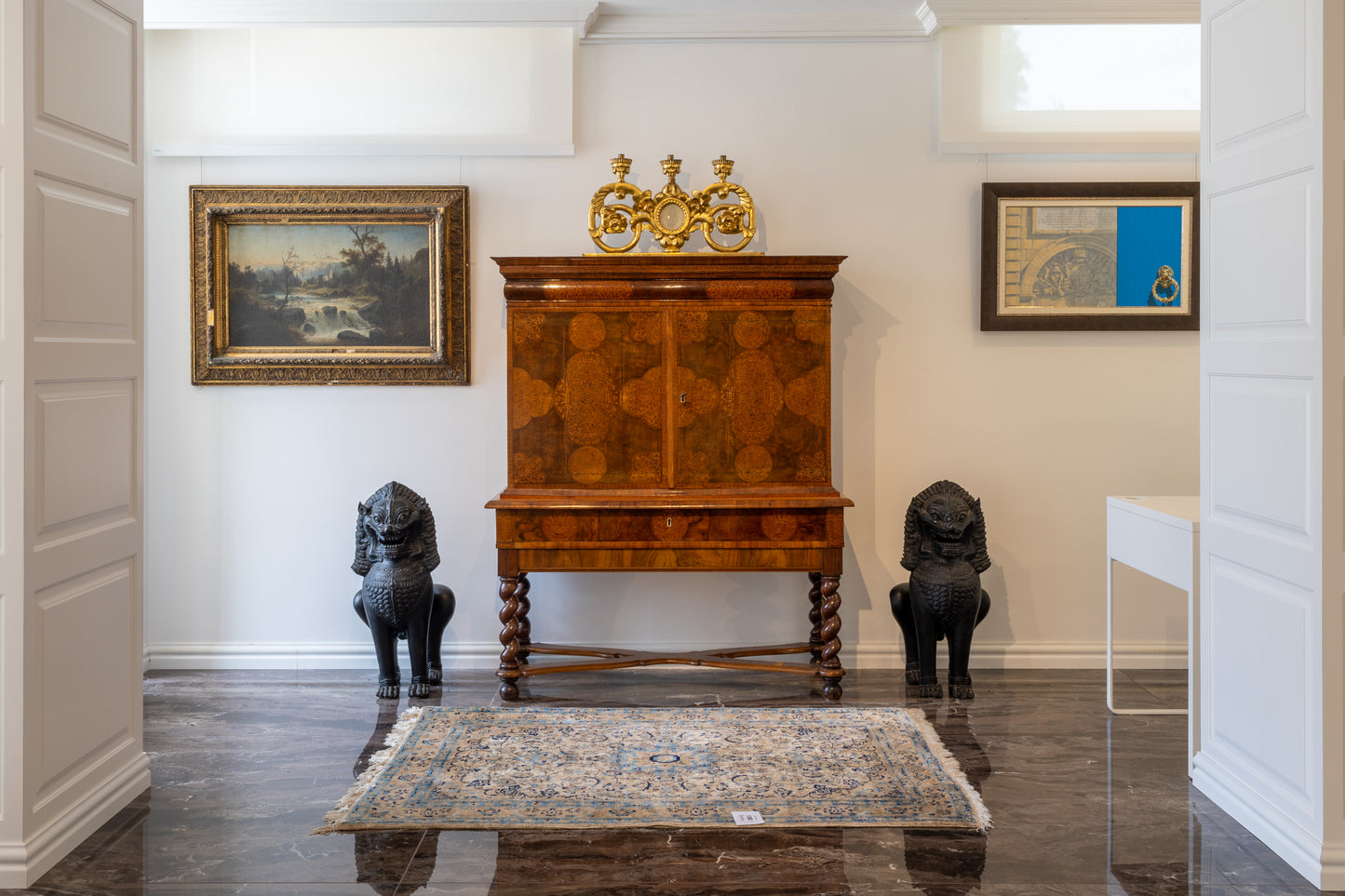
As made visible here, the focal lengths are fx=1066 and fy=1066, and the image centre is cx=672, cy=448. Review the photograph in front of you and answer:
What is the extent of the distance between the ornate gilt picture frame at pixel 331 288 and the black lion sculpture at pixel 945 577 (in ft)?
7.31

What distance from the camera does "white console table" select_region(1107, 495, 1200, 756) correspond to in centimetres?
364

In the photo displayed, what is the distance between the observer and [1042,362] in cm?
506

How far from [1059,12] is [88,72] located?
399 cm

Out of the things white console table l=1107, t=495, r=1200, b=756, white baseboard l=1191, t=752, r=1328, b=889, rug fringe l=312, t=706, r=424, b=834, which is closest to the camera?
white baseboard l=1191, t=752, r=1328, b=889

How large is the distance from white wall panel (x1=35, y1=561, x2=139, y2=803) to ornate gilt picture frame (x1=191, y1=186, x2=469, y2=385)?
5.98 ft

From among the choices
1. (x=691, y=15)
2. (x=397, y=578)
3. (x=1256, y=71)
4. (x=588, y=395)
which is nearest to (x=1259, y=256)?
(x=1256, y=71)

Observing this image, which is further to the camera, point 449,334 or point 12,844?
point 449,334

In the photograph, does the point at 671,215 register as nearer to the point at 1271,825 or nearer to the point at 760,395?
Answer: the point at 760,395

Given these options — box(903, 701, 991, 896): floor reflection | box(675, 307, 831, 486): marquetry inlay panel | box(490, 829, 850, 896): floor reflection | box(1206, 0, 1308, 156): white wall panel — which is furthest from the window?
box(490, 829, 850, 896): floor reflection

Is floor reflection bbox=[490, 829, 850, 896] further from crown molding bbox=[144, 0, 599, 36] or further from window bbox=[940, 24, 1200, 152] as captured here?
crown molding bbox=[144, 0, 599, 36]

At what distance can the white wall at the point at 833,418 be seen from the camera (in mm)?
5000

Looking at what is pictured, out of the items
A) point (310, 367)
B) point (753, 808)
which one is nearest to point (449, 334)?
point (310, 367)

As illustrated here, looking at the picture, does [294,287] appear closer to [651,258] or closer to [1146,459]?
[651,258]

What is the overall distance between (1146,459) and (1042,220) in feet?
4.08
